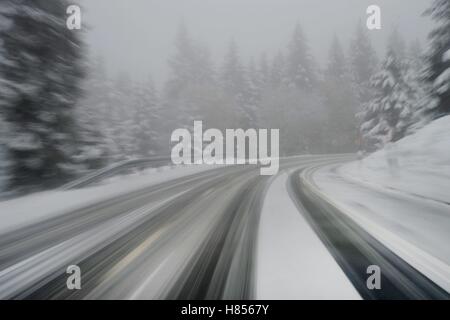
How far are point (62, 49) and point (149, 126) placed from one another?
1628 centimetres

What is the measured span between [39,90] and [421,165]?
12.7 meters

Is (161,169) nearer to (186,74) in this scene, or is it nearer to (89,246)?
(89,246)

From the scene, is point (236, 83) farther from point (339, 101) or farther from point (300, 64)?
point (339, 101)

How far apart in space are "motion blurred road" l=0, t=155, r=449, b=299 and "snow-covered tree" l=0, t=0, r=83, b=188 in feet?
15.5

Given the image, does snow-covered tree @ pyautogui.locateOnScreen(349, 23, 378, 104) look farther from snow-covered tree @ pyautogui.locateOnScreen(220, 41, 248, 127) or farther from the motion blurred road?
the motion blurred road

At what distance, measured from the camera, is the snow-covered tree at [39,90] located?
8.16 m

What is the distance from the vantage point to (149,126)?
25516 mm

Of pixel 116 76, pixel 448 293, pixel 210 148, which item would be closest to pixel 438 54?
pixel 448 293

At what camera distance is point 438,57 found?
9.64 metres

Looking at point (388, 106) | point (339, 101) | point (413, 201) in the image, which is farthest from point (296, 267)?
point (339, 101)
